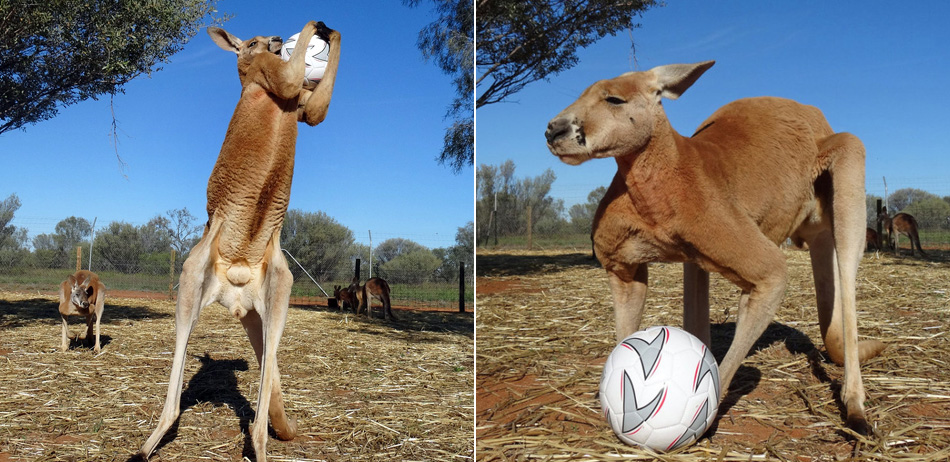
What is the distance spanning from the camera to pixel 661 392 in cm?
297

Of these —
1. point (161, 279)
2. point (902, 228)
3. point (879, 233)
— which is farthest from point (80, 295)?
point (879, 233)

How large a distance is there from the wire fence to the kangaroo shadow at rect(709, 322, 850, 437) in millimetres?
11845

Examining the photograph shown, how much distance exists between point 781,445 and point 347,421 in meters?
2.97

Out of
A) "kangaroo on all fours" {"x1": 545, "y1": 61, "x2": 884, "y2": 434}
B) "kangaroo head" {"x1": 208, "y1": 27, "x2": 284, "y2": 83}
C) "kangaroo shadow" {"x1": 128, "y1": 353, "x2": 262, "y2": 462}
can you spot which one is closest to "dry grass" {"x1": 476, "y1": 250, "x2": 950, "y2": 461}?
"kangaroo on all fours" {"x1": 545, "y1": 61, "x2": 884, "y2": 434}

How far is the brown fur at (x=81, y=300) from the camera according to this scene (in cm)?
780

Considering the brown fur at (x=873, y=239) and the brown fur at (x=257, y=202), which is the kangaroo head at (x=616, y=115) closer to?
the brown fur at (x=257, y=202)

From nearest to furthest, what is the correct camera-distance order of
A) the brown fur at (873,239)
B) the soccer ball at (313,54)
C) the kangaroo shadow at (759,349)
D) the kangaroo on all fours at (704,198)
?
the kangaroo on all fours at (704,198) < the soccer ball at (313,54) < the kangaroo shadow at (759,349) < the brown fur at (873,239)

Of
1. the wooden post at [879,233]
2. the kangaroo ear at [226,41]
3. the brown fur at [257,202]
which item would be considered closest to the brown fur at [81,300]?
the brown fur at [257,202]

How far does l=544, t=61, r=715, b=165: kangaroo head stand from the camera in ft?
9.85

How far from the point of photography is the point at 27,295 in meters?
15.8

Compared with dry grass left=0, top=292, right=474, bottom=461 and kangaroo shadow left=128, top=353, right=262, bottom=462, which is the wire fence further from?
kangaroo shadow left=128, top=353, right=262, bottom=462

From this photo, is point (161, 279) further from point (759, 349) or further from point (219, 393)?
point (759, 349)

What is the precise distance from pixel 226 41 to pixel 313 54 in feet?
2.08

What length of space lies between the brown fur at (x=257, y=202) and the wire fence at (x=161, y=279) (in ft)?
45.1
